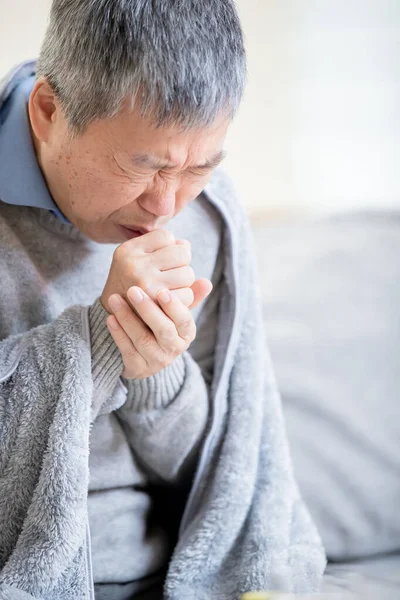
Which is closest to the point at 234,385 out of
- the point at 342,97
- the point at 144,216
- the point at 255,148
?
the point at 144,216

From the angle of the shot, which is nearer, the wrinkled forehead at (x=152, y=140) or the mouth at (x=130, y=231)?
the wrinkled forehead at (x=152, y=140)

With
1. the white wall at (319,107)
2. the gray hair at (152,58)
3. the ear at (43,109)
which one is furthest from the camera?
the white wall at (319,107)

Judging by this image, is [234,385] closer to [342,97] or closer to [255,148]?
[255,148]

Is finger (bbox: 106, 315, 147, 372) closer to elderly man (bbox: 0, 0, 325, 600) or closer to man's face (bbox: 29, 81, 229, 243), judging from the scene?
elderly man (bbox: 0, 0, 325, 600)

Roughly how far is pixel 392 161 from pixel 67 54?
3.64 feet

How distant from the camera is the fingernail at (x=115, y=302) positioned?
787mm

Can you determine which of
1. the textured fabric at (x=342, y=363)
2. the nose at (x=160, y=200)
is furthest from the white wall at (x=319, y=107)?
the nose at (x=160, y=200)

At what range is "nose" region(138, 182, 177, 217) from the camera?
2.69 ft

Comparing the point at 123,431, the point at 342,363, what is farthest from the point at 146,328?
the point at 342,363

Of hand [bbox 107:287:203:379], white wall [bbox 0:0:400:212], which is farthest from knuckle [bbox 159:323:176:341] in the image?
white wall [bbox 0:0:400:212]

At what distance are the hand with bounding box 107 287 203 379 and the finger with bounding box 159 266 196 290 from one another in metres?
0.02

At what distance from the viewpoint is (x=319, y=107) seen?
165cm

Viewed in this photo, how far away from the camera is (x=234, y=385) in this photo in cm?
103

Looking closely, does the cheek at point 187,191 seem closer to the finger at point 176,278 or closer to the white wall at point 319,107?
the finger at point 176,278
